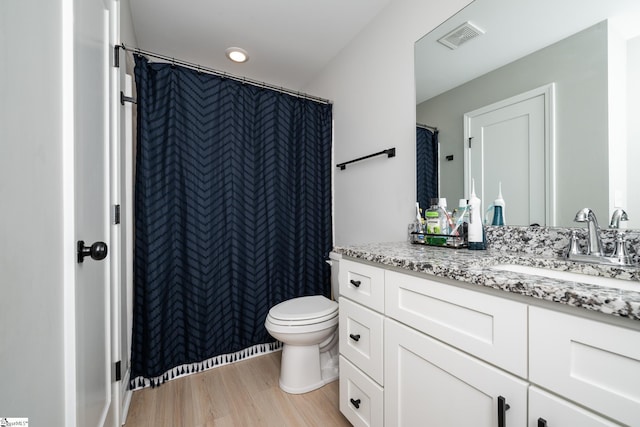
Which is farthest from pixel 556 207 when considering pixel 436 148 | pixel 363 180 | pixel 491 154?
pixel 363 180

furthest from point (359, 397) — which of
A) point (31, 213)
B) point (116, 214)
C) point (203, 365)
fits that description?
point (116, 214)

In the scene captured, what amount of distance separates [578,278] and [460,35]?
1.17 metres

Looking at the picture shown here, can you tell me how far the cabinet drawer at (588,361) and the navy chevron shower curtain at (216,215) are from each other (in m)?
1.63

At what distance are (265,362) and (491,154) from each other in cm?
190

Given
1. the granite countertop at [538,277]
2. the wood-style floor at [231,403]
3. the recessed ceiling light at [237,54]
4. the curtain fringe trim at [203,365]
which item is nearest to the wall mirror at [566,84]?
the granite countertop at [538,277]

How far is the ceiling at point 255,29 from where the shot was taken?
163cm

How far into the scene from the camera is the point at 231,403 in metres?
1.44

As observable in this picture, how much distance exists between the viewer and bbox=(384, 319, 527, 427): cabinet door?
0.64 metres

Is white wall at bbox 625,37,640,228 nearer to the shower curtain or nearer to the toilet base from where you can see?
the shower curtain

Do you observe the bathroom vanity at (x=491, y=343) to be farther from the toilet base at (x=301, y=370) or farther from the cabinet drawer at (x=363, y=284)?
the toilet base at (x=301, y=370)

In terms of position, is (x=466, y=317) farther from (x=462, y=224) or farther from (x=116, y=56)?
(x=116, y=56)

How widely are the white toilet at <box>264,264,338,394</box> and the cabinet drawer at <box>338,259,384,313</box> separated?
365 millimetres

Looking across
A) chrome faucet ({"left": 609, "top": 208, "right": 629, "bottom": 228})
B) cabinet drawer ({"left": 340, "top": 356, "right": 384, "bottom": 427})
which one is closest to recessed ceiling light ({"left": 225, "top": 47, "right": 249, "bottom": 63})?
cabinet drawer ({"left": 340, "top": 356, "right": 384, "bottom": 427})

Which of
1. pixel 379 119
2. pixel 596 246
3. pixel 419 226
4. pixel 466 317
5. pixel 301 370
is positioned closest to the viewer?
A: pixel 466 317
